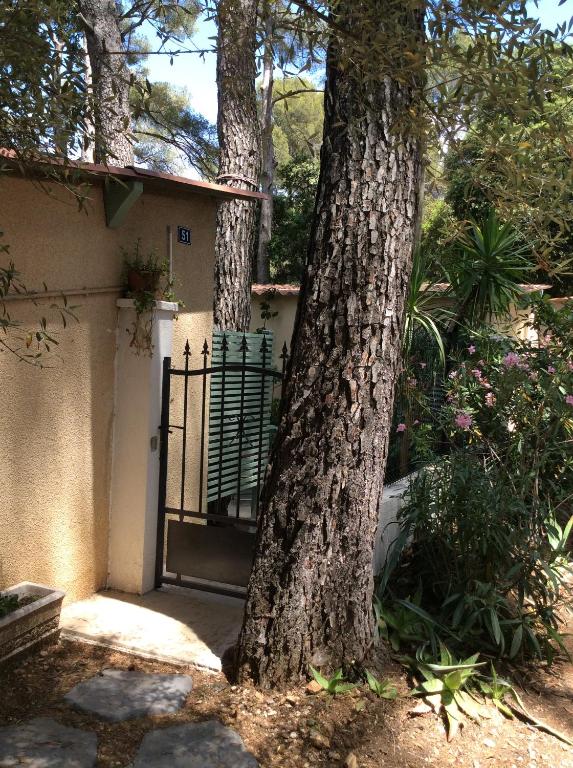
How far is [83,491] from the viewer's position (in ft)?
16.4

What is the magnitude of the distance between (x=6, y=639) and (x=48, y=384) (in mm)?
1474

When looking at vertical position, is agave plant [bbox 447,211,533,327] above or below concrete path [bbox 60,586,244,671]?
above

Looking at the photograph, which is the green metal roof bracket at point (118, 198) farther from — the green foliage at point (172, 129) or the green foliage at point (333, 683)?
the green foliage at point (172, 129)

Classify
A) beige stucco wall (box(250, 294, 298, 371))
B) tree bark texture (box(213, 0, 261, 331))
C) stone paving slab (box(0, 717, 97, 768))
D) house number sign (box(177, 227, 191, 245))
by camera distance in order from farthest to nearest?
1. beige stucco wall (box(250, 294, 298, 371))
2. tree bark texture (box(213, 0, 261, 331))
3. house number sign (box(177, 227, 191, 245))
4. stone paving slab (box(0, 717, 97, 768))

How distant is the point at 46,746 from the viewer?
10.9 feet

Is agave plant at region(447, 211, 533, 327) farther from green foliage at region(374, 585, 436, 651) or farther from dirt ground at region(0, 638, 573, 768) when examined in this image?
dirt ground at region(0, 638, 573, 768)

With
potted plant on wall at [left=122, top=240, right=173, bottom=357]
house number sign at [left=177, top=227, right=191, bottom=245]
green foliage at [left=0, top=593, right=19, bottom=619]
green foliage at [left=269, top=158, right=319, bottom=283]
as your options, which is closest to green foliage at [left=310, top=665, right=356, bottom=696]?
green foliage at [left=0, top=593, right=19, bottom=619]

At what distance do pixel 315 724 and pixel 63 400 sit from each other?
7.91ft

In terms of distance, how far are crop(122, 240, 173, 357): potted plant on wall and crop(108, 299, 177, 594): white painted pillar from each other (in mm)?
39

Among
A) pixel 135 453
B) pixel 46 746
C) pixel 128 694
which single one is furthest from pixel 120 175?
pixel 46 746

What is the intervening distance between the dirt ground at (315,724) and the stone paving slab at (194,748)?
6cm

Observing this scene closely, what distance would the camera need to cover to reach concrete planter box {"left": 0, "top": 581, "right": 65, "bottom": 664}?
13.1 ft

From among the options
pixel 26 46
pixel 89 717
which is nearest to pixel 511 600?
pixel 89 717

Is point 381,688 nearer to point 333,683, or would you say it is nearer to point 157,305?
point 333,683
